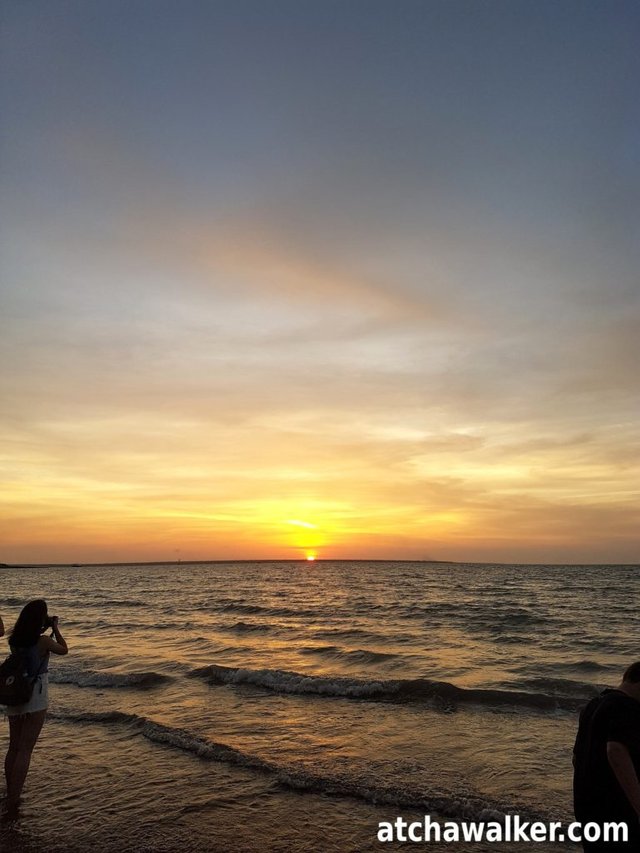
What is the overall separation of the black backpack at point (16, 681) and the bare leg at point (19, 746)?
0.34 m

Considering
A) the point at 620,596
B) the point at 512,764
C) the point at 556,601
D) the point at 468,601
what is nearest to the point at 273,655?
the point at 512,764

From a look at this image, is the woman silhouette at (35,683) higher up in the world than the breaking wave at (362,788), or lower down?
higher up

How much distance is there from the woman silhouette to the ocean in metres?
0.72

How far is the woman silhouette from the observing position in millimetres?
7273

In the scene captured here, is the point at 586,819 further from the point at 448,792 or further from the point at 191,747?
the point at 191,747

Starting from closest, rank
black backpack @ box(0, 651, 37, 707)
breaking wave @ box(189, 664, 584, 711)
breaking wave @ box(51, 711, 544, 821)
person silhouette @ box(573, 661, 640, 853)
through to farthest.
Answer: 1. person silhouette @ box(573, 661, 640, 853)
2. black backpack @ box(0, 651, 37, 707)
3. breaking wave @ box(51, 711, 544, 821)
4. breaking wave @ box(189, 664, 584, 711)

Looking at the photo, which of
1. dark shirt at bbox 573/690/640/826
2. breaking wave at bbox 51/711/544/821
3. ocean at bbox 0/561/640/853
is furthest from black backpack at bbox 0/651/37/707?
dark shirt at bbox 573/690/640/826

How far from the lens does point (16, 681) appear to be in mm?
7223

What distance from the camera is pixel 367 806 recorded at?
8.09 metres

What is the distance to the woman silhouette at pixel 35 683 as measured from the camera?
727 cm

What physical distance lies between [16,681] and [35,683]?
25 cm

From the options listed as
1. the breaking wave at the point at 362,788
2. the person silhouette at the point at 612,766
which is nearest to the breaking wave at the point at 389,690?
the breaking wave at the point at 362,788

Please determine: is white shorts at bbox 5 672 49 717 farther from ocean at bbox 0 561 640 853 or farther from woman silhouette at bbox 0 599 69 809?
ocean at bbox 0 561 640 853

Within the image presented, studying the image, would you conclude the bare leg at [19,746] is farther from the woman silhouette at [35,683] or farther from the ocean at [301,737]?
the ocean at [301,737]
